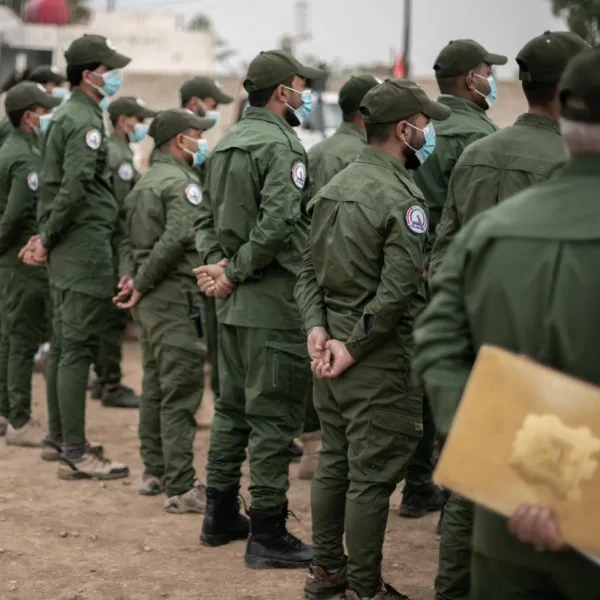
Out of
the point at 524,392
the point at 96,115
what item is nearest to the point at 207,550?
the point at 96,115

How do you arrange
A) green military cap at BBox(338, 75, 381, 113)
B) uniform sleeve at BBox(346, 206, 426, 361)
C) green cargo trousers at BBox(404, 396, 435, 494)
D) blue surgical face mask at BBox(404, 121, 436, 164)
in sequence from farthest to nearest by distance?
green military cap at BBox(338, 75, 381, 113)
green cargo trousers at BBox(404, 396, 435, 494)
blue surgical face mask at BBox(404, 121, 436, 164)
uniform sleeve at BBox(346, 206, 426, 361)

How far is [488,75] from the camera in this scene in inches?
257

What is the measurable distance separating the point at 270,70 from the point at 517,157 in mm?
1638

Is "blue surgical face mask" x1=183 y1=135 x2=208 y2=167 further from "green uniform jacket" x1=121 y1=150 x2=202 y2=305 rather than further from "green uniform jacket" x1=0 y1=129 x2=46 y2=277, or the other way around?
"green uniform jacket" x1=0 y1=129 x2=46 y2=277

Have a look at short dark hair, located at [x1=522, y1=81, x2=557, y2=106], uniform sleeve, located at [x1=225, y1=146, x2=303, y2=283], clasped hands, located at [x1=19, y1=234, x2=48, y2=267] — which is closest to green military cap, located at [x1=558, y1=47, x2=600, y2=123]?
short dark hair, located at [x1=522, y1=81, x2=557, y2=106]

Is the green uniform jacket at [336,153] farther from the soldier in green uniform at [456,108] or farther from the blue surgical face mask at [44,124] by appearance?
the blue surgical face mask at [44,124]

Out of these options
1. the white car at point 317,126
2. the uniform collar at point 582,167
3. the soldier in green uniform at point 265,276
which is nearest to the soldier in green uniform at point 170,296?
the soldier in green uniform at point 265,276

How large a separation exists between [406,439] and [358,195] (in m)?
1.01

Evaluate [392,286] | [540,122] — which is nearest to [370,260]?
[392,286]

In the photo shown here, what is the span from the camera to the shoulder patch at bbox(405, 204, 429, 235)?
16.0 ft

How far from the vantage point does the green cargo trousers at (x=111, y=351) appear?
977cm

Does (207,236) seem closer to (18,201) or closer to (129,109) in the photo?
(18,201)

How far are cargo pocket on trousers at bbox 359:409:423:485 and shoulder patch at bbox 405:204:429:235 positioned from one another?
747 mm

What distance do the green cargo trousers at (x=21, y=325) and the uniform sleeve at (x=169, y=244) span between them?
1.71 metres
